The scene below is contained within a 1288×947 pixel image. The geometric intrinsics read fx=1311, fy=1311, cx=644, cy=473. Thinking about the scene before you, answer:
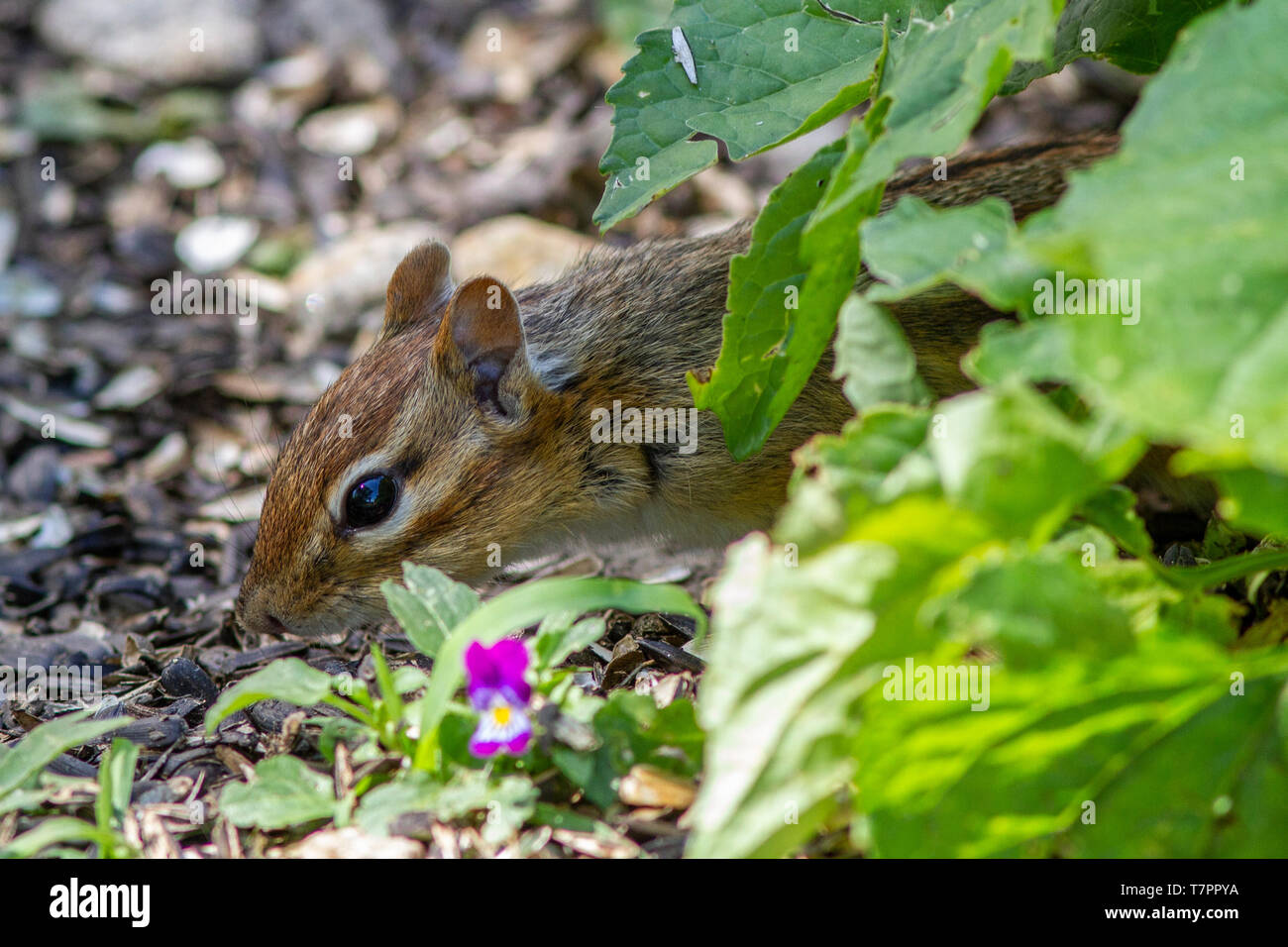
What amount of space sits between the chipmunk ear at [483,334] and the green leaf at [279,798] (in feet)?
5.67

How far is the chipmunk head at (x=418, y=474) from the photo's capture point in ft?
13.4

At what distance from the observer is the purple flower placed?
2629mm

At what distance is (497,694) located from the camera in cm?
267

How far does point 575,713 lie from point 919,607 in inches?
35.8

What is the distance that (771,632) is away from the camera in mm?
2119

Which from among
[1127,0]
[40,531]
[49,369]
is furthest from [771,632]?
[49,369]

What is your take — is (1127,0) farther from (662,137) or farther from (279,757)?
(279,757)

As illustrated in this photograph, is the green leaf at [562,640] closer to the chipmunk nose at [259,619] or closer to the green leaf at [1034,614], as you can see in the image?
the green leaf at [1034,614]

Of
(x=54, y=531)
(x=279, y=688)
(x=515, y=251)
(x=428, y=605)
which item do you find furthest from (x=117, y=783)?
(x=515, y=251)

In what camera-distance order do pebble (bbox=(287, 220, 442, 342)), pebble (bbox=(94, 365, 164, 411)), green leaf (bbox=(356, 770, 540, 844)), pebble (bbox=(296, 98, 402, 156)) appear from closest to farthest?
green leaf (bbox=(356, 770, 540, 844)), pebble (bbox=(94, 365, 164, 411)), pebble (bbox=(287, 220, 442, 342)), pebble (bbox=(296, 98, 402, 156))

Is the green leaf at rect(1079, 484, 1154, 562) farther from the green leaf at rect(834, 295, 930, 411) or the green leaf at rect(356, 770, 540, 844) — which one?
the green leaf at rect(356, 770, 540, 844)

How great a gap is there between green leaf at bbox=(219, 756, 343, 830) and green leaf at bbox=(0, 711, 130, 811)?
30 centimetres

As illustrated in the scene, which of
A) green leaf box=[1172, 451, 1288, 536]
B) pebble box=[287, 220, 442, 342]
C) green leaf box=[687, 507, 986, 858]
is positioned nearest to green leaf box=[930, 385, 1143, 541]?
green leaf box=[687, 507, 986, 858]

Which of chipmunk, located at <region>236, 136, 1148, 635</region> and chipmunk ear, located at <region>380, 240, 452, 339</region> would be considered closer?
chipmunk, located at <region>236, 136, 1148, 635</region>
